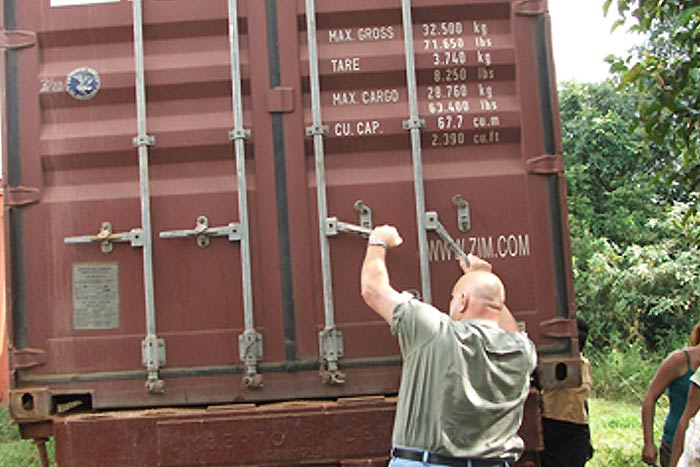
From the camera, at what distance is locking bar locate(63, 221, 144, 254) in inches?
139

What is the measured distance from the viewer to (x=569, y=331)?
354cm

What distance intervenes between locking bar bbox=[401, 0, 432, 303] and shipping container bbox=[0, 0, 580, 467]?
0.01 meters

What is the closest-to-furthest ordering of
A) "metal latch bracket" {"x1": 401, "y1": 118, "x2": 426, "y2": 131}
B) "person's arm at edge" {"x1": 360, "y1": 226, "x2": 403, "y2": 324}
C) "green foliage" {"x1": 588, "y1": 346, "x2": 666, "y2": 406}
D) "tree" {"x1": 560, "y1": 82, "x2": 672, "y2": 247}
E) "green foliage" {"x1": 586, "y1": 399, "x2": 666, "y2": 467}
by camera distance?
1. "person's arm at edge" {"x1": 360, "y1": 226, "x2": 403, "y2": 324}
2. "metal latch bracket" {"x1": 401, "y1": 118, "x2": 426, "y2": 131}
3. "green foliage" {"x1": 586, "y1": 399, "x2": 666, "y2": 467}
4. "green foliage" {"x1": 588, "y1": 346, "x2": 666, "y2": 406}
5. "tree" {"x1": 560, "y1": 82, "x2": 672, "y2": 247}

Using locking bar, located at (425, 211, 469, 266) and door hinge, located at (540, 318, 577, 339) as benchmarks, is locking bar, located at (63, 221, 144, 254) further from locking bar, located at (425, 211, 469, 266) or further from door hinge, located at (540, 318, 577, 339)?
door hinge, located at (540, 318, 577, 339)

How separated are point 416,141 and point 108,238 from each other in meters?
1.51

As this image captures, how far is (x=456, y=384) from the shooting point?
9.11ft

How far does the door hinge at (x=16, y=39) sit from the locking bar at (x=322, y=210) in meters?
1.36

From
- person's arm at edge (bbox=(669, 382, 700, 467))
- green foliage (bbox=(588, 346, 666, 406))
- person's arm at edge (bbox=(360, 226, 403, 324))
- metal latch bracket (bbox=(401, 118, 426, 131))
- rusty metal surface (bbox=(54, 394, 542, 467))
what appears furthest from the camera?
green foliage (bbox=(588, 346, 666, 406))

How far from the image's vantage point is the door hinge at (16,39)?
369 cm

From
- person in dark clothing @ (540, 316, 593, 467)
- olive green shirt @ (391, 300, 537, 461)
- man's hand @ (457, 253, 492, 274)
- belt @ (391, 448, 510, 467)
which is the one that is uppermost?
man's hand @ (457, 253, 492, 274)

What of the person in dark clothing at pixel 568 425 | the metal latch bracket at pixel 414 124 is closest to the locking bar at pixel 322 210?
the metal latch bracket at pixel 414 124

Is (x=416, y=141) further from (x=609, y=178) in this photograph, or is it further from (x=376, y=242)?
(x=609, y=178)

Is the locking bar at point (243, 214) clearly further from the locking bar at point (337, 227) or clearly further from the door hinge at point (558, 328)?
the door hinge at point (558, 328)

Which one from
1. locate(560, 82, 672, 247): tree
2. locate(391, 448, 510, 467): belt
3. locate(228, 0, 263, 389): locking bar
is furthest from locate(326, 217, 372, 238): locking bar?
locate(560, 82, 672, 247): tree
